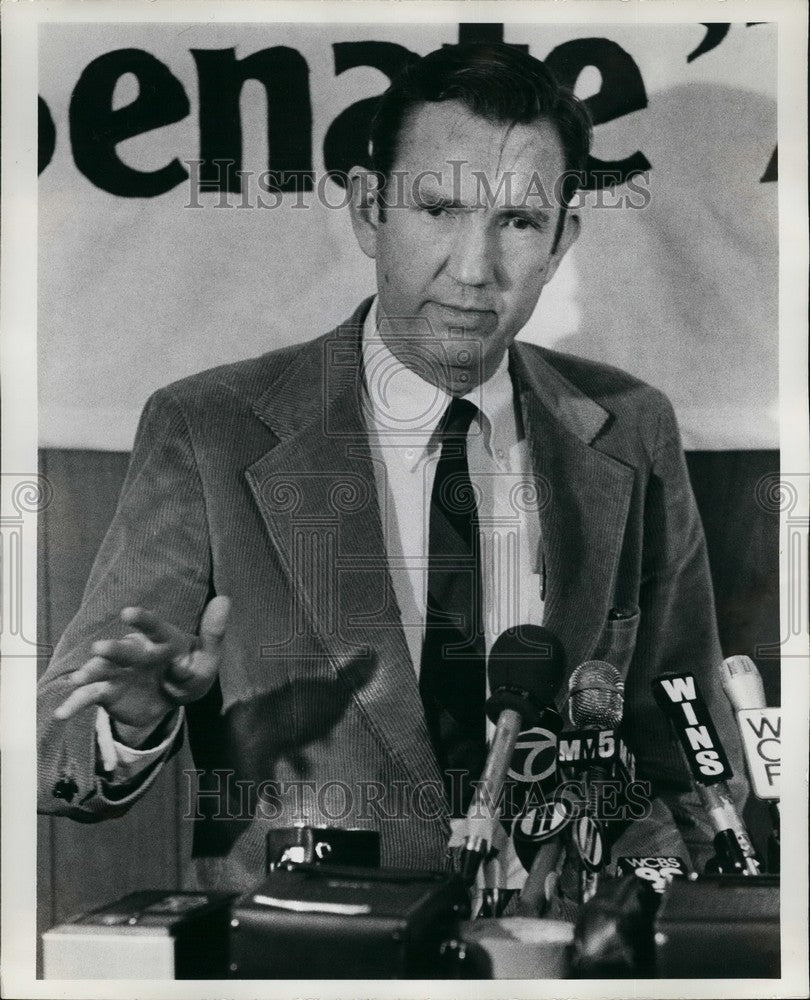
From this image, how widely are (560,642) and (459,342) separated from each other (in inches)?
27.5

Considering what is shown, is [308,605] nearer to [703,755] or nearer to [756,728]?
[703,755]

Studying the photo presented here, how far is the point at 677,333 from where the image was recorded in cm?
277

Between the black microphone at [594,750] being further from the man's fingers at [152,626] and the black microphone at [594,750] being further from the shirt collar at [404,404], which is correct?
the man's fingers at [152,626]

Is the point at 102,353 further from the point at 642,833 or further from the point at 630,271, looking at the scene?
the point at 642,833

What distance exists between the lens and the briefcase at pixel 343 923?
242 cm

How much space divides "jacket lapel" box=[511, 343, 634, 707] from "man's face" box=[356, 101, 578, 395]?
136 mm

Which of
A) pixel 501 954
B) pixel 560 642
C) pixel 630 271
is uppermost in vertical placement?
pixel 630 271

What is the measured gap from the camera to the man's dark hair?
2.70 metres

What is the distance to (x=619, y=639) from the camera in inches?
107

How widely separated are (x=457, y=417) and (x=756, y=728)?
0.97 meters

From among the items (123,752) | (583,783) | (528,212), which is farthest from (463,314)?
(123,752)

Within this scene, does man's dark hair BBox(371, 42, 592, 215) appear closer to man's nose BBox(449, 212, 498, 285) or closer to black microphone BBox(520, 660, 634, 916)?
man's nose BBox(449, 212, 498, 285)

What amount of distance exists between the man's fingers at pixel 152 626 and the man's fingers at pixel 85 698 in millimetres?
137

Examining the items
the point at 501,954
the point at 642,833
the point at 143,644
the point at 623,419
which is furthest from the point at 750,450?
the point at 143,644
